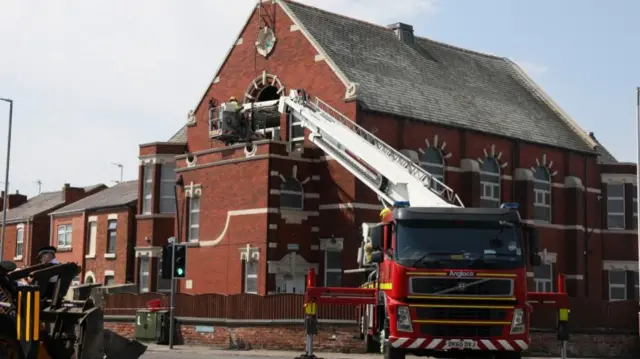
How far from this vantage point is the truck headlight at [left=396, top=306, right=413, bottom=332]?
17219 millimetres

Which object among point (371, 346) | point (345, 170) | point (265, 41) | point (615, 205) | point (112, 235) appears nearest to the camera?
point (371, 346)

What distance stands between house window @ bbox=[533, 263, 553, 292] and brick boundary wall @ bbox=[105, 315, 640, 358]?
12880 millimetres

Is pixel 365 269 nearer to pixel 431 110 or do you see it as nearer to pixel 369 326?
pixel 369 326

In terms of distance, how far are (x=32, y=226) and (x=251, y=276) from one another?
27724 millimetres

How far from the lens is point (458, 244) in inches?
681

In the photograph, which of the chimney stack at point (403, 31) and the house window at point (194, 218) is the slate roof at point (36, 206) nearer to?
the house window at point (194, 218)

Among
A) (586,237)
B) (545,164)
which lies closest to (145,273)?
(545,164)

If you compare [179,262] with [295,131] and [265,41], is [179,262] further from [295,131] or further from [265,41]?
[265,41]

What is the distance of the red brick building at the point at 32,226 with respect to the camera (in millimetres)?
60750

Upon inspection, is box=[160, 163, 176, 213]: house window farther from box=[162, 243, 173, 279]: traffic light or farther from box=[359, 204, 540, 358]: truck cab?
box=[359, 204, 540, 358]: truck cab

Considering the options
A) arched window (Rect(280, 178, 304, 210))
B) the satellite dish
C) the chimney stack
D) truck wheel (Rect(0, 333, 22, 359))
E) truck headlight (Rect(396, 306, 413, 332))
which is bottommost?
truck wheel (Rect(0, 333, 22, 359))

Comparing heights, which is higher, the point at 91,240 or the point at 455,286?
the point at 91,240

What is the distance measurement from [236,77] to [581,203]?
711 inches

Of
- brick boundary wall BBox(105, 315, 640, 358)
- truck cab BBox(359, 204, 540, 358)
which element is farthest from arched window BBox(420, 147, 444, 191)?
truck cab BBox(359, 204, 540, 358)
